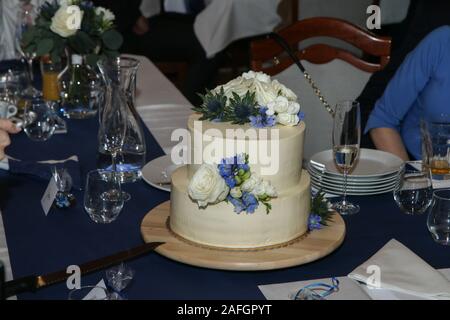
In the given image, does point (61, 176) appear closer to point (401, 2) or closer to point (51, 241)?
point (51, 241)

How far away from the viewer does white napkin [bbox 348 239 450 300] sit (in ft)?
4.95

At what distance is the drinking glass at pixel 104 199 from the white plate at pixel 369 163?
0.51m

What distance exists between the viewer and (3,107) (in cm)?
261

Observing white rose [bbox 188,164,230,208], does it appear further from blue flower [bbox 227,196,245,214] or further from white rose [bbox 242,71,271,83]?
white rose [bbox 242,71,271,83]

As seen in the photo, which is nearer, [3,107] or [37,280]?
[37,280]

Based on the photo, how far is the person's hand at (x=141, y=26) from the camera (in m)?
5.02

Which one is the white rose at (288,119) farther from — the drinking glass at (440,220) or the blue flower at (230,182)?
the drinking glass at (440,220)

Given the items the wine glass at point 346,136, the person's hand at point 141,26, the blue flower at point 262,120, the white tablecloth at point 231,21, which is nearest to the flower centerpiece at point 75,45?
the wine glass at point 346,136

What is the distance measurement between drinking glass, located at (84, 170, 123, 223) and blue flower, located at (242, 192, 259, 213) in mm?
397

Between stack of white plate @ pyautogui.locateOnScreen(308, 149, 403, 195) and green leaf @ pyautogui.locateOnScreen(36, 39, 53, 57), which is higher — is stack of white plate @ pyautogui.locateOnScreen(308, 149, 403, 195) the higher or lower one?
the lower one

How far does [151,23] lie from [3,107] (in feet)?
8.53

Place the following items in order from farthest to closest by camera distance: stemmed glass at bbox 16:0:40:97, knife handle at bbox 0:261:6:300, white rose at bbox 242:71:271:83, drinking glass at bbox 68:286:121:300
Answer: stemmed glass at bbox 16:0:40:97 → white rose at bbox 242:71:271:83 → drinking glass at bbox 68:286:121:300 → knife handle at bbox 0:261:6:300

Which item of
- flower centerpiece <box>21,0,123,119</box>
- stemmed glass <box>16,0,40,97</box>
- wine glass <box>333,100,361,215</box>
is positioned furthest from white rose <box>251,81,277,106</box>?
stemmed glass <box>16,0,40,97</box>
